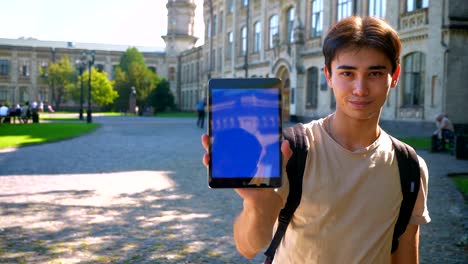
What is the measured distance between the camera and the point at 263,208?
173 centimetres

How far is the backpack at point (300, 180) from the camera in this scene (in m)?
1.87

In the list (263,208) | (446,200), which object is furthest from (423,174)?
(446,200)

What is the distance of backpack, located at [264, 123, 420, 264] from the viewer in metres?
1.87

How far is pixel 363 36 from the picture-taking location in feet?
6.38

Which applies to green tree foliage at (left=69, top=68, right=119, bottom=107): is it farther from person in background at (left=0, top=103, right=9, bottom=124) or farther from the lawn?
the lawn

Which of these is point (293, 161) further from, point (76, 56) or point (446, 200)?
point (76, 56)

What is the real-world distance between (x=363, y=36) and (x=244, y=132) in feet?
2.12

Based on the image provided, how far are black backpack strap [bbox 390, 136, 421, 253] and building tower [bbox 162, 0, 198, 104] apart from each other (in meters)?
80.9

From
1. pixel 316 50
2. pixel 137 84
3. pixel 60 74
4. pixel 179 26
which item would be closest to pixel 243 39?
pixel 316 50

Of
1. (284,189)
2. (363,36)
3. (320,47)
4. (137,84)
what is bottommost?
(284,189)

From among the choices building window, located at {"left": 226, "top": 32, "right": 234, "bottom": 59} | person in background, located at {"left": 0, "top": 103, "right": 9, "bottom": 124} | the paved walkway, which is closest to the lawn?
the paved walkway

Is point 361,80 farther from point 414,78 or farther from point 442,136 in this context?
point 414,78

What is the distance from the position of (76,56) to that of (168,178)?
8328 cm

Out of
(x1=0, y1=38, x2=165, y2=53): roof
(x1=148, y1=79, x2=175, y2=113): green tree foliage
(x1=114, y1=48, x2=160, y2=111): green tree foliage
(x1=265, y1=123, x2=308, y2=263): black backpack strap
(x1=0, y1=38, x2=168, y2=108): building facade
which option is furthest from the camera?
(x1=0, y1=38, x2=165, y2=53): roof
